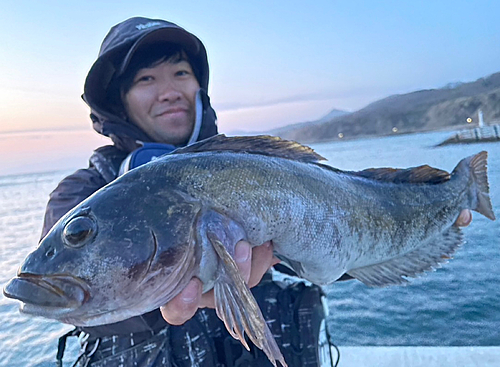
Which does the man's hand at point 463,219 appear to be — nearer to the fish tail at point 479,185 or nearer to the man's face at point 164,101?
the fish tail at point 479,185

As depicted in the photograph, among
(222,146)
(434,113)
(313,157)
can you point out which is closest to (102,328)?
(222,146)

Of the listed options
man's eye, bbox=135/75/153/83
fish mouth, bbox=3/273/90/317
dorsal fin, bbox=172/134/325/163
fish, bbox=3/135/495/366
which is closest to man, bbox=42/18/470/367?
man's eye, bbox=135/75/153/83

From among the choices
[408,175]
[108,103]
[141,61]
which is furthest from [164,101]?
[408,175]

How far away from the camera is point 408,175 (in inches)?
122

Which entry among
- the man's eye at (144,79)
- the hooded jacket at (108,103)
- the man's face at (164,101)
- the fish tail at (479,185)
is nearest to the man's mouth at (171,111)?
the man's face at (164,101)

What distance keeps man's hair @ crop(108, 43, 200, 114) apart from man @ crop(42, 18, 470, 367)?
0.01 m

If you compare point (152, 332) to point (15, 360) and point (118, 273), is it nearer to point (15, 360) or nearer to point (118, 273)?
point (118, 273)

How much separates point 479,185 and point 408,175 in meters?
0.87

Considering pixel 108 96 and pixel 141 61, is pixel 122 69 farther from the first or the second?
pixel 108 96

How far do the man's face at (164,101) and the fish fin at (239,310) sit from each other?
2.31 m

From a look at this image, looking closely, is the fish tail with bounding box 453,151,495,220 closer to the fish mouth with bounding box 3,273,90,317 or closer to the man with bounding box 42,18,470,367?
the man with bounding box 42,18,470,367

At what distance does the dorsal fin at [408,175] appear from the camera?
294cm

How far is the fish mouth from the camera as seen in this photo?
1.60 metres

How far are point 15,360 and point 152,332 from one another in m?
4.91
